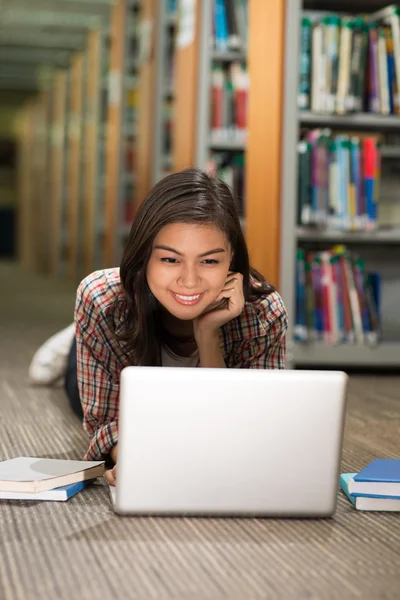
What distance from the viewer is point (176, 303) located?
1871 millimetres

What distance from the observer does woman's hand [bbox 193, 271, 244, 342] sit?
6.33ft

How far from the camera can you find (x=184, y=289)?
1844 mm

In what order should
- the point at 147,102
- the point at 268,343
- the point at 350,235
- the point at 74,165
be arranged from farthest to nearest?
the point at 74,165
the point at 147,102
the point at 350,235
the point at 268,343

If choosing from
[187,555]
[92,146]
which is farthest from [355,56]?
[92,146]

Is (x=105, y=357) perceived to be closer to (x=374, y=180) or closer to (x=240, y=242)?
(x=240, y=242)

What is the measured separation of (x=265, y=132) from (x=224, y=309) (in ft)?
6.86

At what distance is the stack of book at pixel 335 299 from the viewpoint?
12.7 feet

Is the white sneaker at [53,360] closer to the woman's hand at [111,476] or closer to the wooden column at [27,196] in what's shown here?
the woman's hand at [111,476]

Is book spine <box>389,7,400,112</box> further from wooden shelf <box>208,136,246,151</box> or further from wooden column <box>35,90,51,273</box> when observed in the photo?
wooden column <box>35,90,51,273</box>

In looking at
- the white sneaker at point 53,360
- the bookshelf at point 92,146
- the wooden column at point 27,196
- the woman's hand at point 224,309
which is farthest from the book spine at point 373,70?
the wooden column at point 27,196

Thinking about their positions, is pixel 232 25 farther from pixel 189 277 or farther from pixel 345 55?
pixel 189 277

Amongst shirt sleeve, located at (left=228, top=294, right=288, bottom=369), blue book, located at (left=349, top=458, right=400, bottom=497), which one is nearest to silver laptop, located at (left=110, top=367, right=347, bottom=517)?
blue book, located at (left=349, top=458, right=400, bottom=497)

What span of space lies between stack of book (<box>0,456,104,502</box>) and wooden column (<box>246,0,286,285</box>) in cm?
198

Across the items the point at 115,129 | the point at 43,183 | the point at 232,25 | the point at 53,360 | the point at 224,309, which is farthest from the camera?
the point at 43,183
